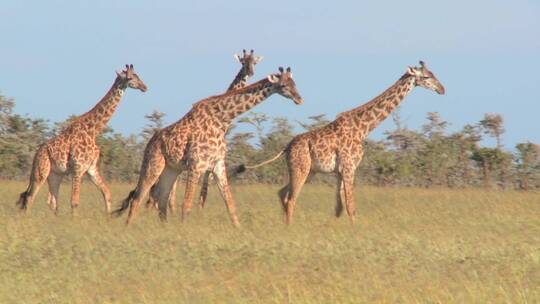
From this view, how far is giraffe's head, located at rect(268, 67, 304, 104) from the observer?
1531 centimetres

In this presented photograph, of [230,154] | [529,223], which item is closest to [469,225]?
[529,223]

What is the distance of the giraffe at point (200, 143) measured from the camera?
49.4 feet

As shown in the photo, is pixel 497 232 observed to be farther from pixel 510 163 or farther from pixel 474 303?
pixel 510 163

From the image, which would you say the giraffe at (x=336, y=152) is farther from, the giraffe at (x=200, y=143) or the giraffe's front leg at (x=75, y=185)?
the giraffe's front leg at (x=75, y=185)

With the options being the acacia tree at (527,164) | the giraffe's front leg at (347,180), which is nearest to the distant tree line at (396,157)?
the acacia tree at (527,164)

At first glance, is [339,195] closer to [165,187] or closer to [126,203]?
[165,187]

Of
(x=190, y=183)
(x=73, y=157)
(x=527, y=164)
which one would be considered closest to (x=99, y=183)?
(x=73, y=157)

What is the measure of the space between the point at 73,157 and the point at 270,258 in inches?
210

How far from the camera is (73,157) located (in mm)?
16453

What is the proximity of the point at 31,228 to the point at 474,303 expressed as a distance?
551 cm

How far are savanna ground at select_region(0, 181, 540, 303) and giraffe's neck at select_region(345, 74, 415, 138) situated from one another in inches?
44.9

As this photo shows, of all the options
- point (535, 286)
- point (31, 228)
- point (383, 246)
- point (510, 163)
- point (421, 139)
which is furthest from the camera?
point (421, 139)

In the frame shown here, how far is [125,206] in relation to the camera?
50.8 ft

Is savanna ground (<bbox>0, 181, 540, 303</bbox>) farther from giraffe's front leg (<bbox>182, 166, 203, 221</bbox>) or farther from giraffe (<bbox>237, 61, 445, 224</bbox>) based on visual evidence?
giraffe (<bbox>237, 61, 445, 224</bbox>)
